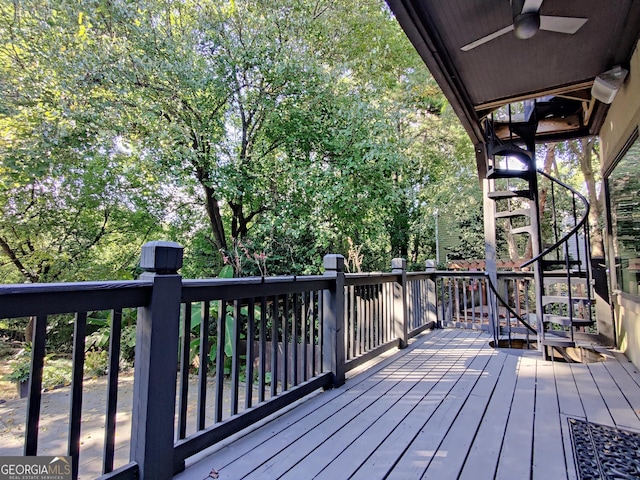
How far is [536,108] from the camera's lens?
4406 millimetres

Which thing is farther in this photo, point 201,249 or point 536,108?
point 201,249

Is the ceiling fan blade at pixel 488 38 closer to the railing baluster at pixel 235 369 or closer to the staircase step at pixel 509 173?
the staircase step at pixel 509 173

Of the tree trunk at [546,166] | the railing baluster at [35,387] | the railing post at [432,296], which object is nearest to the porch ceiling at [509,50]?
the railing post at [432,296]

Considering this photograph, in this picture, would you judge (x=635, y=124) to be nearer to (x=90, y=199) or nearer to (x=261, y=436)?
(x=261, y=436)

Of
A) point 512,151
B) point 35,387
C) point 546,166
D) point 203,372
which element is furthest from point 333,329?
point 546,166

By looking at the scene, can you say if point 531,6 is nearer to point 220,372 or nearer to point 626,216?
point 626,216

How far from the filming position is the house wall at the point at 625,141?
2975mm

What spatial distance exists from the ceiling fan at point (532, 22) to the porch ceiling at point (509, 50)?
0.15m

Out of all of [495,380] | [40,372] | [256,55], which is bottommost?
[495,380]

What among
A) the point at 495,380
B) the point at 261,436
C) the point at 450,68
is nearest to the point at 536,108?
the point at 450,68

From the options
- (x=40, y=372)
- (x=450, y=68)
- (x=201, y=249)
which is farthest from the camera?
(x=201, y=249)

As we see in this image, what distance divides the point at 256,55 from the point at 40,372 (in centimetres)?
601

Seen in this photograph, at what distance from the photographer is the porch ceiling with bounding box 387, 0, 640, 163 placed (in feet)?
8.27

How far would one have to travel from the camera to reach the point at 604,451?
181cm
